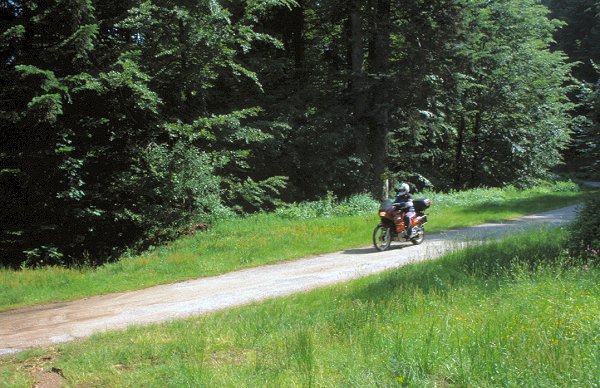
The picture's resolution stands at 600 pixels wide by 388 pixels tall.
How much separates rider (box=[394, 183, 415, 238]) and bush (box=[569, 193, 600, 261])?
15.0ft

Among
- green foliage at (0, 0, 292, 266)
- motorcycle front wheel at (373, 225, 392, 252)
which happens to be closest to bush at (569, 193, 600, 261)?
motorcycle front wheel at (373, 225, 392, 252)

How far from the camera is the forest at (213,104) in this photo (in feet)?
47.8

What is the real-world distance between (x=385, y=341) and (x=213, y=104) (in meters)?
17.2

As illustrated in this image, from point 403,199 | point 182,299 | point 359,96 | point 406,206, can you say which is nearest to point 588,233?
point 406,206

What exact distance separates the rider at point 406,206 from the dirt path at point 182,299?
89 centimetres

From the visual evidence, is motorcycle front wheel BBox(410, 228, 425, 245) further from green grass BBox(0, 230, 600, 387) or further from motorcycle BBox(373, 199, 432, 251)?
green grass BBox(0, 230, 600, 387)

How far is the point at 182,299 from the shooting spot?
9492mm

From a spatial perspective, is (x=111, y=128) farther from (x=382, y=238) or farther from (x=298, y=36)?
(x=298, y=36)

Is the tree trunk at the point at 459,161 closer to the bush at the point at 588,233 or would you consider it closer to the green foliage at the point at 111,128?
the green foliage at the point at 111,128

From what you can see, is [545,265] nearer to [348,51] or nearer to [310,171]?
[310,171]

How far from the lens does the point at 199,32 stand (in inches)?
682

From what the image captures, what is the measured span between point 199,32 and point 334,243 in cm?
845

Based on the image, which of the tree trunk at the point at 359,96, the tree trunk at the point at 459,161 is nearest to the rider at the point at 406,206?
the tree trunk at the point at 359,96

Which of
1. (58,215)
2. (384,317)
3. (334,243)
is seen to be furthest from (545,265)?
(58,215)
